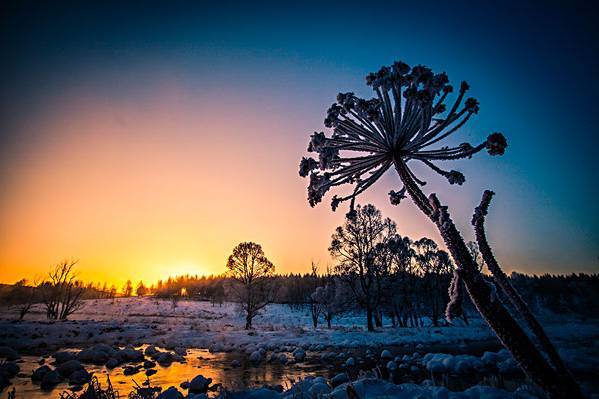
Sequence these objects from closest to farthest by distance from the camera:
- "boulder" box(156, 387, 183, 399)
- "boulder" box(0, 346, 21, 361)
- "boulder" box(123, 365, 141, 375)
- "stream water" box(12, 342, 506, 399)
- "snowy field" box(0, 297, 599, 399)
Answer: "snowy field" box(0, 297, 599, 399) → "boulder" box(156, 387, 183, 399) → "stream water" box(12, 342, 506, 399) → "boulder" box(123, 365, 141, 375) → "boulder" box(0, 346, 21, 361)

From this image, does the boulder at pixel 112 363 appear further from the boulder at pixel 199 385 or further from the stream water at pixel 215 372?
the boulder at pixel 199 385

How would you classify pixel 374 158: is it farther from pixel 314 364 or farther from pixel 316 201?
pixel 314 364

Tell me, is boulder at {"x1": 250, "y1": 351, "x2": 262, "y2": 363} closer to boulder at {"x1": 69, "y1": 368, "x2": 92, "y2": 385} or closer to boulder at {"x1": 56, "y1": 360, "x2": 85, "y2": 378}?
boulder at {"x1": 69, "y1": 368, "x2": 92, "y2": 385}

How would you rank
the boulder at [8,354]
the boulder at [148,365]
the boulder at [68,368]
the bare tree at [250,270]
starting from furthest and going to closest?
the bare tree at [250,270]
the boulder at [8,354]
the boulder at [148,365]
the boulder at [68,368]

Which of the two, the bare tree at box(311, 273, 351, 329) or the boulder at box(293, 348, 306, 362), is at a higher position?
the bare tree at box(311, 273, 351, 329)

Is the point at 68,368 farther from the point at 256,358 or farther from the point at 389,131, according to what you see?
the point at 389,131

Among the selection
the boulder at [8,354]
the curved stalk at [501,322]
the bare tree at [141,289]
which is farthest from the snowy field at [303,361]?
the bare tree at [141,289]

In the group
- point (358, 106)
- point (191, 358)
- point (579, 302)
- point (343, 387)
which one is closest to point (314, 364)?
point (191, 358)

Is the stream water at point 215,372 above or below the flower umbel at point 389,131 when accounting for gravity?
below

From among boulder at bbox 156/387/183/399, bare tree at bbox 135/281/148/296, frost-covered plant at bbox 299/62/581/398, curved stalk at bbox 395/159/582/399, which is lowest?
bare tree at bbox 135/281/148/296

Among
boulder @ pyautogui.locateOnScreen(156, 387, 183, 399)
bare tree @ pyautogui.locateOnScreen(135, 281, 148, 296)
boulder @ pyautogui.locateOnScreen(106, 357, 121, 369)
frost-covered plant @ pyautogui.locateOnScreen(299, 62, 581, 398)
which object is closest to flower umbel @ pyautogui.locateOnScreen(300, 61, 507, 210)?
frost-covered plant @ pyautogui.locateOnScreen(299, 62, 581, 398)

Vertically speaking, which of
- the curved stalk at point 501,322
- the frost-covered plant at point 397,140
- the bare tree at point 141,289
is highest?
the frost-covered plant at point 397,140

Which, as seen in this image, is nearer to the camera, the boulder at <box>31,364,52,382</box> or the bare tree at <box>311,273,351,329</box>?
the boulder at <box>31,364,52,382</box>

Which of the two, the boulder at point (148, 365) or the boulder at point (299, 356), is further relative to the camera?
the boulder at point (299, 356)
